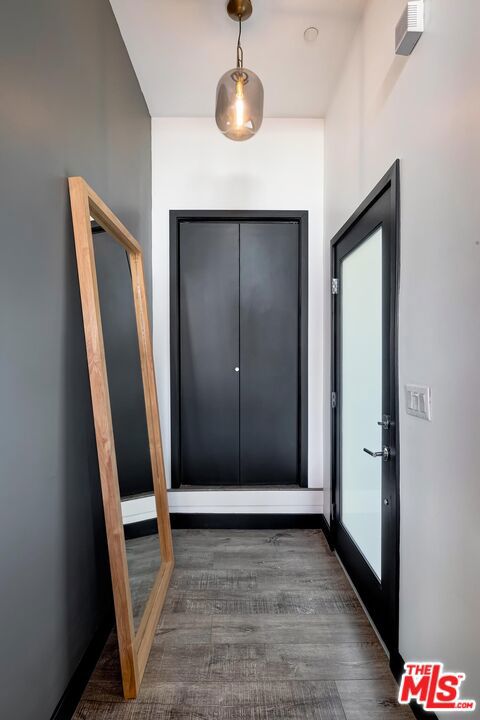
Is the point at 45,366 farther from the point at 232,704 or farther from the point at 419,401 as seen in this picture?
the point at 232,704

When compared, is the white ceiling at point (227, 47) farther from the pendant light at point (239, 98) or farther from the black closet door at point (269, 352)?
the black closet door at point (269, 352)

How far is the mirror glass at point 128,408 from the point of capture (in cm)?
172

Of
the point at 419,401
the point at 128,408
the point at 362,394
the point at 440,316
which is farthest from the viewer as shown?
the point at 362,394

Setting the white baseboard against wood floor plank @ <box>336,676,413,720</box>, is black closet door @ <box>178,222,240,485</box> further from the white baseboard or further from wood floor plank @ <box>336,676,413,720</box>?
wood floor plank @ <box>336,676,413,720</box>

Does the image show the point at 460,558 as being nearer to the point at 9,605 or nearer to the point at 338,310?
the point at 9,605

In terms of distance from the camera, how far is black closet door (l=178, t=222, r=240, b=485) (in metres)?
2.97

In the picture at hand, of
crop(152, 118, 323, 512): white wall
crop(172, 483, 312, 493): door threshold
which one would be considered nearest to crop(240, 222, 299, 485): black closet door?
crop(172, 483, 312, 493): door threshold

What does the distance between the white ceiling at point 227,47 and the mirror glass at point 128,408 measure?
1181 mm

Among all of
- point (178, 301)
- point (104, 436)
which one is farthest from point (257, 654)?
point (178, 301)

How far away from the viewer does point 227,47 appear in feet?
7.17

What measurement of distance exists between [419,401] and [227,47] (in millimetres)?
2174

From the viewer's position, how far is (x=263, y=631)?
183 cm

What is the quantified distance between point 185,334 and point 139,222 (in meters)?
0.85

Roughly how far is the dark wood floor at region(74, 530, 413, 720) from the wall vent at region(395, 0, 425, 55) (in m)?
2.42
